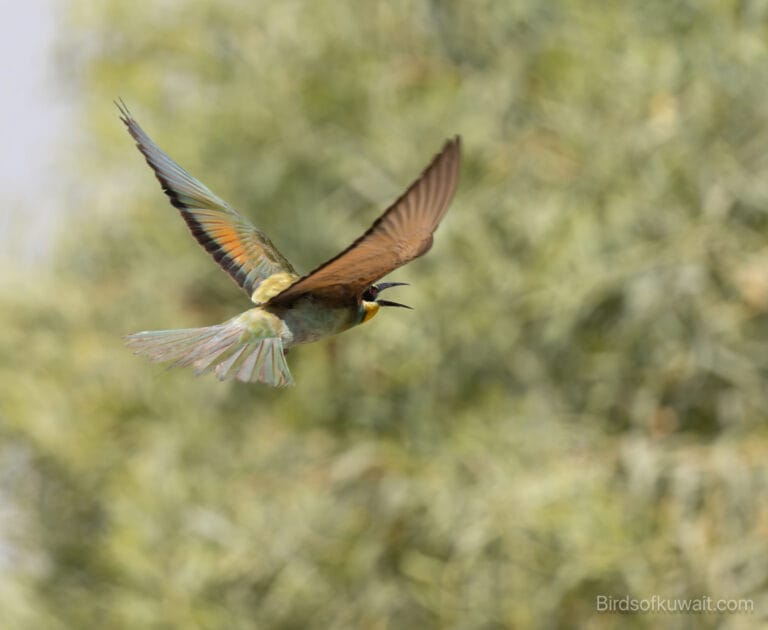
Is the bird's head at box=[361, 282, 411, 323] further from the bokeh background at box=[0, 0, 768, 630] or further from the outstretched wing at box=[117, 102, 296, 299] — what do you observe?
the bokeh background at box=[0, 0, 768, 630]

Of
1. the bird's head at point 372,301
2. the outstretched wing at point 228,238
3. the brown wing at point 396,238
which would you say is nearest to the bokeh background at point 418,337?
the outstretched wing at point 228,238

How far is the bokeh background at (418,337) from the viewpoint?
387cm

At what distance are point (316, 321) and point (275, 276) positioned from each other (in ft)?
0.77

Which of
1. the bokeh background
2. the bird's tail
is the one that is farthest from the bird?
the bokeh background

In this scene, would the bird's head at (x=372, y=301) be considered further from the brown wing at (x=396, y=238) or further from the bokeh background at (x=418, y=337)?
the bokeh background at (x=418, y=337)

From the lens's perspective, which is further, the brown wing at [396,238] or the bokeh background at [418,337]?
the bokeh background at [418,337]

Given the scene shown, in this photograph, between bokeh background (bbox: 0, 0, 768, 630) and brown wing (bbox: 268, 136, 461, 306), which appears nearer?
brown wing (bbox: 268, 136, 461, 306)

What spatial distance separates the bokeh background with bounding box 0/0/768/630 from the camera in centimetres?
387

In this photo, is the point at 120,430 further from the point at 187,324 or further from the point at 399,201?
the point at 399,201

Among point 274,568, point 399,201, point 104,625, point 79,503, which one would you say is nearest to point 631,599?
point 274,568

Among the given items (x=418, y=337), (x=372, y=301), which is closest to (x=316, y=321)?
(x=372, y=301)

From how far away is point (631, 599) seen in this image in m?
3.71

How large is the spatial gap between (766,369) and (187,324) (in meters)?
2.00


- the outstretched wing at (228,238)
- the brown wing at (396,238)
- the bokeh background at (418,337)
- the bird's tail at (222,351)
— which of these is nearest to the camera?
the brown wing at (396,238)
